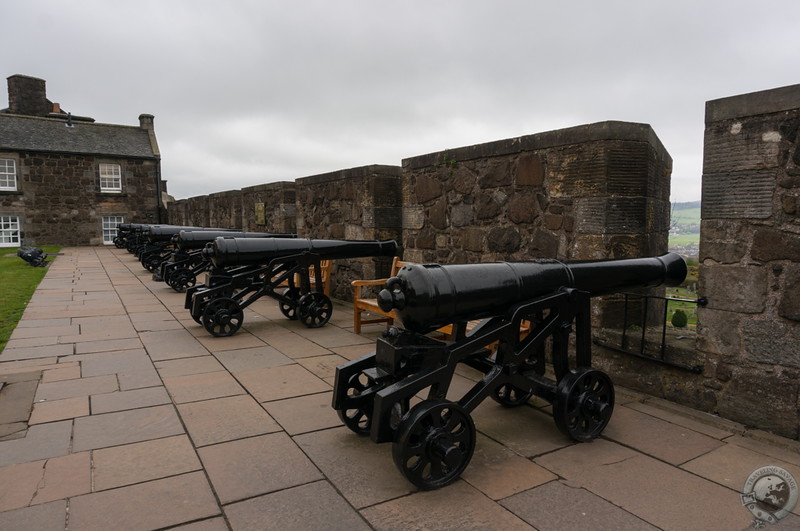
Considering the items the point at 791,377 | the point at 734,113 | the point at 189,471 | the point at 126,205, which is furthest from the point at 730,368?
the point at 126,205

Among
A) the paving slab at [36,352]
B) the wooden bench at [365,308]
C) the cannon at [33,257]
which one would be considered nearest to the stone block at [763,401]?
the wooden bench at [365,308]

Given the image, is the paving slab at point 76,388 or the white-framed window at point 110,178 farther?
the white-framed window at point 110,178

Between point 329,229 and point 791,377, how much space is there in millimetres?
6581

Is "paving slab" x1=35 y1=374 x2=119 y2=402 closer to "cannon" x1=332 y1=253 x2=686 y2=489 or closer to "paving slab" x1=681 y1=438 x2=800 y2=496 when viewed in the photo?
"cannon" x1=332 y1=253 x2=686 y2=489

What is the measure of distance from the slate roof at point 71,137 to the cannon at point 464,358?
92.0 feet

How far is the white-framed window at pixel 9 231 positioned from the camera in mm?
24344

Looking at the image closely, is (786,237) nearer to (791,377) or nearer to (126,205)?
(791,377)

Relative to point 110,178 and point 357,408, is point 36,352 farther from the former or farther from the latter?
point 110,178

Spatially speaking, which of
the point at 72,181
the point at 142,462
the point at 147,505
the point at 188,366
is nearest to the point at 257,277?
the point at 188,366

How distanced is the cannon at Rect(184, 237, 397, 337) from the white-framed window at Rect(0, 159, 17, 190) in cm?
2366

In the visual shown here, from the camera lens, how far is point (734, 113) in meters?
3.26

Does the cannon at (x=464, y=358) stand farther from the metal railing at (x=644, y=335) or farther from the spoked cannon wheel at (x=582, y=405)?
the metal railing at (x=644, y=335)

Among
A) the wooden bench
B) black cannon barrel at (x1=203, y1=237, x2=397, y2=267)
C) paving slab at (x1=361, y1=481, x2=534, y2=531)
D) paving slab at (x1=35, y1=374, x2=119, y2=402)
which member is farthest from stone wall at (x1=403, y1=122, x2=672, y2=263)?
paving slab at (x1=35, y1=374, x2=119, y2=402)

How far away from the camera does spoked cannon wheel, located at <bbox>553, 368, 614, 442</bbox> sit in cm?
297
